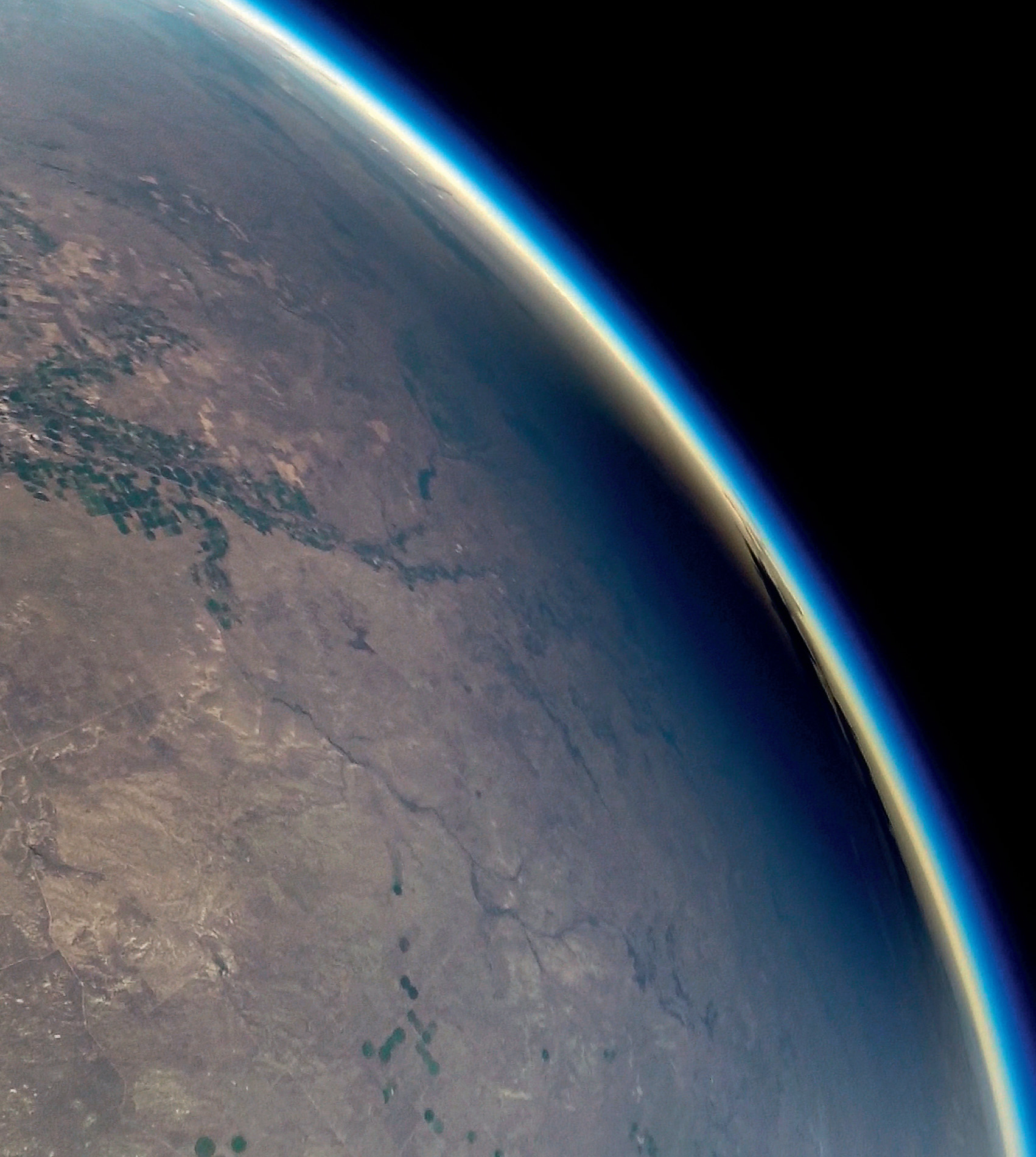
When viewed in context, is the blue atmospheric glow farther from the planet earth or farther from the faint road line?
the faint road line

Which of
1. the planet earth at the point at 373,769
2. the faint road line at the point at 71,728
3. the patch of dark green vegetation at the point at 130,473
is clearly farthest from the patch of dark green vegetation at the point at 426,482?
the faint road line at the point at 71,728

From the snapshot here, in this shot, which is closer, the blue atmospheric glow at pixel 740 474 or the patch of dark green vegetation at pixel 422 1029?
the patch of dark green vegetation at pixel 422 1029

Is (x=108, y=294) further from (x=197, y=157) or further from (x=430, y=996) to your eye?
(x=430, y=996)

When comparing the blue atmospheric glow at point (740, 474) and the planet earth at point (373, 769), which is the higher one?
the blue atmospheric glow at point (740, 474)

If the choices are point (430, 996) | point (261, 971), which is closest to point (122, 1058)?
point (261, 971)

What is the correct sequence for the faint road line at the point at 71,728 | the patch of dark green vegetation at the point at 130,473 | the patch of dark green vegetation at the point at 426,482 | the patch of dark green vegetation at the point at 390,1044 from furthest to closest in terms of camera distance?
the patch of dark green vegetation at the point at 426,482 < the patch of dark green vegetation at the point at 130,473 < the faint road line at the point at 71,728 < the patch of dark green vegetation at the point at 390,1044

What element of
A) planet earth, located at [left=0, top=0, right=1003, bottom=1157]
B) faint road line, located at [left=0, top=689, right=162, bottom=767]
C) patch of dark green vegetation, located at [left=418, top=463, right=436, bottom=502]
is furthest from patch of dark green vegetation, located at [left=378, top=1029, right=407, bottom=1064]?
patch of dark green vegetation, located at [left=418, top=463, right=436, bottom=502]

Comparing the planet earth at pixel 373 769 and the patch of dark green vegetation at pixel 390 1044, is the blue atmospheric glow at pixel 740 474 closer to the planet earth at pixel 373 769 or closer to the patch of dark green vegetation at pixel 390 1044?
the planet earth at pixel 373 769
